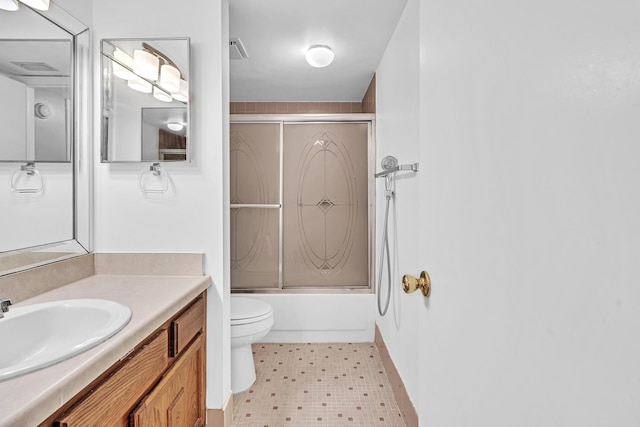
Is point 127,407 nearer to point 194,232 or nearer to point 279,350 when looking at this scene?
point 194,232

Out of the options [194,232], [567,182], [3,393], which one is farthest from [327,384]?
[567,182]

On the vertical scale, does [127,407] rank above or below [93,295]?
below

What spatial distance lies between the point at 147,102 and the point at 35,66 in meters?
0.43

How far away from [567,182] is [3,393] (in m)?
1.06

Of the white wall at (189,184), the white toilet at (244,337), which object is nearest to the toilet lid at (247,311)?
the white toilet at (244,337)

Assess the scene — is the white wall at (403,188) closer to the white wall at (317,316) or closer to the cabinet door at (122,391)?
the white wall at (317,316)

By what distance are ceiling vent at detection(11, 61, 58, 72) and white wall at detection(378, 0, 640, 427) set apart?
1.50m

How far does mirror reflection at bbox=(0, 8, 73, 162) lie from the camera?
1.30 meters

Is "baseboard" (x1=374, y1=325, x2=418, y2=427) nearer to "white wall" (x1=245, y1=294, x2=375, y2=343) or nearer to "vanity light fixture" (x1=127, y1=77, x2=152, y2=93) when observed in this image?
"white wall" (x1=245, y1=294, x2=375, y2=343)

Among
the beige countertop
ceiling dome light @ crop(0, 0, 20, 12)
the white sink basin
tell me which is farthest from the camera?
ceiling dome light @ crop(0, 0, 20, 12)

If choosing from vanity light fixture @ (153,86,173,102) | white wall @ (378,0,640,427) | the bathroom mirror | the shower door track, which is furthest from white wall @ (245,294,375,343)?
white wall @ (378,0,640,427)

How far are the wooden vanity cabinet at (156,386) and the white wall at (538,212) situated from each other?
0.86m

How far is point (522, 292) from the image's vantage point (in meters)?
0.54

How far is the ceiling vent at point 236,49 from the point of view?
2.36 m
